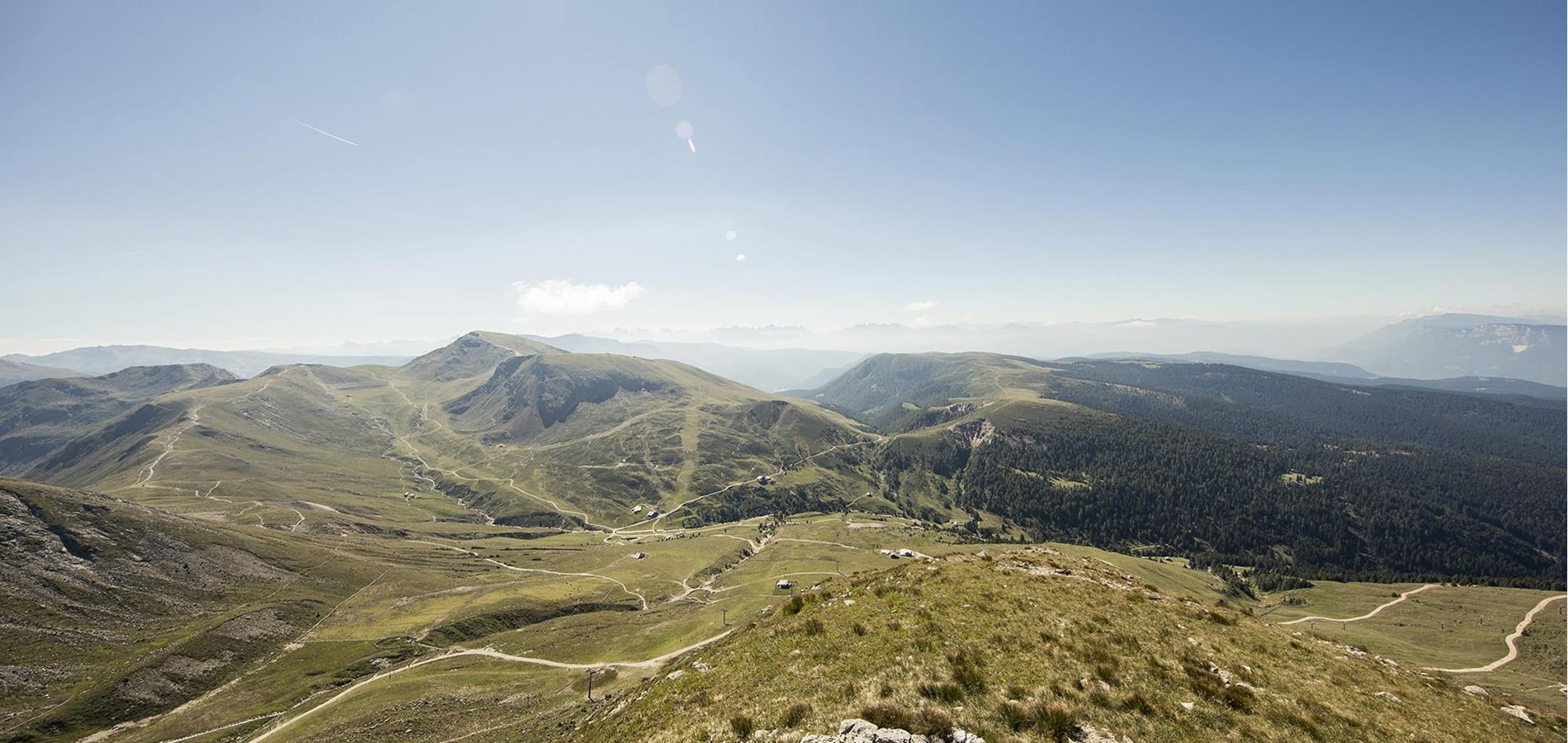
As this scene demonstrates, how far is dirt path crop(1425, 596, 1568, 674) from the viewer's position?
9959 cm

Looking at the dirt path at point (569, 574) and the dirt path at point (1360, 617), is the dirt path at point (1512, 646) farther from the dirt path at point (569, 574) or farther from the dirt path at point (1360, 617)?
the dirt path at point (569, 574)

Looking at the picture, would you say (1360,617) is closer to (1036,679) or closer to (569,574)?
(1036,679)

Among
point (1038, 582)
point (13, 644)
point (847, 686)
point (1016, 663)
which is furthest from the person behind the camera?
point (13, 644)

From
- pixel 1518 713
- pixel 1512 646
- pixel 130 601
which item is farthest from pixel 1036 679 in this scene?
pixel 130 601

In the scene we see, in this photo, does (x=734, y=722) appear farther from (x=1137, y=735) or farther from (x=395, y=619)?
(x=395, y=619)

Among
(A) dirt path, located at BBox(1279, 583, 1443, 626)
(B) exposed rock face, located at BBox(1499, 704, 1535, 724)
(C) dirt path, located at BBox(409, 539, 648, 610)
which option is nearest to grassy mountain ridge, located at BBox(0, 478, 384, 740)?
(C) dirt path, located at BBox(409, 539, 648, 610)

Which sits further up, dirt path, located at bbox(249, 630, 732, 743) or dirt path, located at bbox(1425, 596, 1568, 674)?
dirt path, located at bbox(249, 630, 732, 743)

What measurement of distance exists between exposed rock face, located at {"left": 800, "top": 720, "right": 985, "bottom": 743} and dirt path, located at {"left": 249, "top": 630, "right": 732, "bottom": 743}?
6941cm

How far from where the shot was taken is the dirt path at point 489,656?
80.3 m

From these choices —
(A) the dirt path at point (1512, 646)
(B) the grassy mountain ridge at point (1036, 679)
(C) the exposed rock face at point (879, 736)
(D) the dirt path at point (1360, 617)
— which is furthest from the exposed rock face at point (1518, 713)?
(D) the dirt path at point (1360, 617)

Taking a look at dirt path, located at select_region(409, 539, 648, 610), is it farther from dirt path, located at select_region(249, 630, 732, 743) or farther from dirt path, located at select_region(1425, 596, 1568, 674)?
dirt path, located at select_region(1425, 596, 1568, 674)

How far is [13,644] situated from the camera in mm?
93750

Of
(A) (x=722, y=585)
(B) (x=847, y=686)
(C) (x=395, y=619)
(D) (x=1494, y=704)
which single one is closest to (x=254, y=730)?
(C) (x=395, y=619)

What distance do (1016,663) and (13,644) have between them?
173 meters
